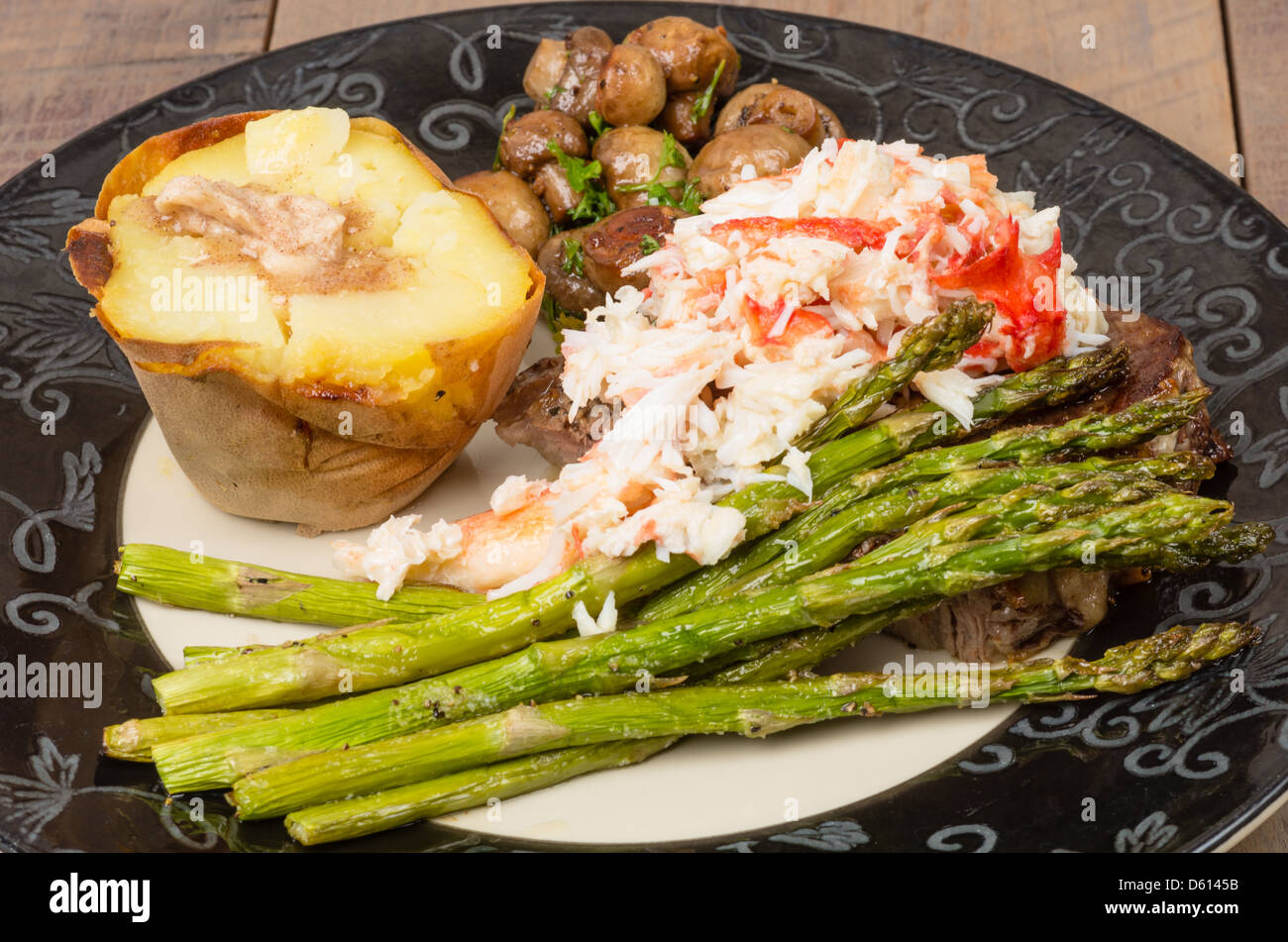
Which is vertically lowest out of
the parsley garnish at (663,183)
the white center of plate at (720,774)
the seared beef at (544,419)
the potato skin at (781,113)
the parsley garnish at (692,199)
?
the white center of plate at (720,774)

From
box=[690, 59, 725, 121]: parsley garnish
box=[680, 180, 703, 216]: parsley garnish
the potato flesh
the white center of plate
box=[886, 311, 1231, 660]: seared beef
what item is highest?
box=[690, 59, 725, 121]: parsley garnish

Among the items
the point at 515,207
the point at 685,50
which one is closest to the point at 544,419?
the point at 515,207

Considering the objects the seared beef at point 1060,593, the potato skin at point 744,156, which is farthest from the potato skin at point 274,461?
the seared beef at point 1060,593

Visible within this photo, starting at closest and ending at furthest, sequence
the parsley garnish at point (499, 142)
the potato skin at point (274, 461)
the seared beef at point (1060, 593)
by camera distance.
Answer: the seared beef at point (1060, 593)
the potato skin at point (274, 461)
the parsley garnish at point (499, 142)

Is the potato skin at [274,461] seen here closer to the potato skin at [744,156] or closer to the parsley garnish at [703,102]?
the potato skin at [744,156]

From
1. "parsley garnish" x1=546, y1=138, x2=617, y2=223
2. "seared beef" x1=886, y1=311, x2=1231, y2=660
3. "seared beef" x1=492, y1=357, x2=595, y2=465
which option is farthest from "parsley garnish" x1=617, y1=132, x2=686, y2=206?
"seared beef" x1=886, y1=311, x2=1231, y2=660

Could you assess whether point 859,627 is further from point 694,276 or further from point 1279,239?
point 1279,239

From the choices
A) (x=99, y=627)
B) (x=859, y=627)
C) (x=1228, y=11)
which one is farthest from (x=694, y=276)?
(x=1228, y=11)

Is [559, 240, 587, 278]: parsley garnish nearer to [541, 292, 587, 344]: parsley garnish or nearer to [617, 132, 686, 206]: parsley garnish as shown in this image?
[541, 292, 587, 344]: parsley garnish
